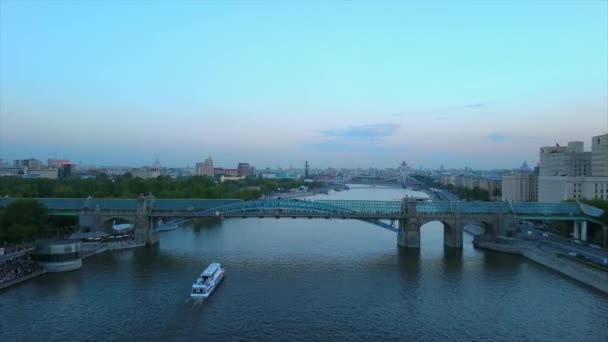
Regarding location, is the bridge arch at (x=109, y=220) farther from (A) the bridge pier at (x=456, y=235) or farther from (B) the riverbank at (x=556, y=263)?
(B) the riverbank at (x=556, y=263)

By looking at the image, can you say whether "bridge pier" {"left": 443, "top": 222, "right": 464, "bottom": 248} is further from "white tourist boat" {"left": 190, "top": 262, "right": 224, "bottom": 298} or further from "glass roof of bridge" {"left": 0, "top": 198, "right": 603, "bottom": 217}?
"white tourist boat" {"left": 190, "top": 262, "right": 224, "bottom": 298}

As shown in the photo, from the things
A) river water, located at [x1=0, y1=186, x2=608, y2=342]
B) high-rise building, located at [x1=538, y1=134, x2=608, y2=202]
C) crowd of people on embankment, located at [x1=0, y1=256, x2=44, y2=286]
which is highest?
high-rise building, located at [x1=538, y1=134, x2=608, y2=202]

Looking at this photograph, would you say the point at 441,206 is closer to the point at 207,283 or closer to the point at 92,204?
the point at 207,283

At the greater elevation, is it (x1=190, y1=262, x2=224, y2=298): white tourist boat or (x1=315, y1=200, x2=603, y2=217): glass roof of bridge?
(x1=315, y1=200, x2=603, y2=217): glass roof of bridge

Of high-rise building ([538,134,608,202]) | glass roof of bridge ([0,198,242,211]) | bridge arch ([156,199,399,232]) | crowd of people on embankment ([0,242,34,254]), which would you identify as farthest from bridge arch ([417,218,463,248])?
crowd of people on embankment ([0,242,34,254])

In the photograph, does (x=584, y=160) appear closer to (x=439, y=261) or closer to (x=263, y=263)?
(x=439, y=261)

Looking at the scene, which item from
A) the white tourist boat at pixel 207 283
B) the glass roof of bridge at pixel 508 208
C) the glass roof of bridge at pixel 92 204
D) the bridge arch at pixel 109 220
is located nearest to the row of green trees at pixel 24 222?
the glass roof of bridge at pixel 92 204

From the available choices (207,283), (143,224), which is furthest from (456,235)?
(143,224)
